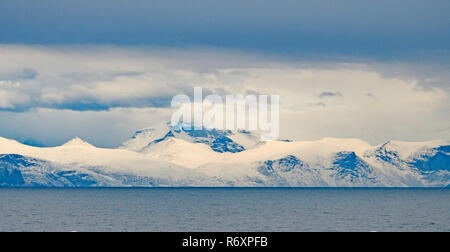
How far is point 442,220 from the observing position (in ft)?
527

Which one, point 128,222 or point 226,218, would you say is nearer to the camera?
point 128,222
